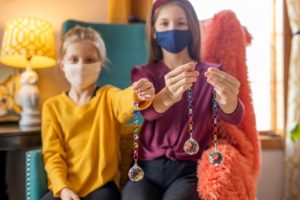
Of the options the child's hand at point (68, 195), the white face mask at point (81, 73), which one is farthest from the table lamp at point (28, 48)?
the child's hand at point (68, 195)

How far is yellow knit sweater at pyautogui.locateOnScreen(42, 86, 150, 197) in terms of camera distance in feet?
3.28

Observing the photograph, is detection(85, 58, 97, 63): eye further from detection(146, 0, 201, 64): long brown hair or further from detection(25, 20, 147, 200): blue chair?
Answer: detection(25, 20, 147, 200): blue chair

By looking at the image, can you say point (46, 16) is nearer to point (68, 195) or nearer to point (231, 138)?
point (68, 195)

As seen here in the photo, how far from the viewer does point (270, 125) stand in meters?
1.87

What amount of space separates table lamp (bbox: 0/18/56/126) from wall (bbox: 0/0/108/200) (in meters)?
0.22

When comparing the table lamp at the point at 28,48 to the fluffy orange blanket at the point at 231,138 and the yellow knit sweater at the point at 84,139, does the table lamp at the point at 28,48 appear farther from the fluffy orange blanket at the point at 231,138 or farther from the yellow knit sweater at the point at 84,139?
the fluffy orange blanket at the point at 231,138

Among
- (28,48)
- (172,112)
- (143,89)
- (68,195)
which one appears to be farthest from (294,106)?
(28,48)

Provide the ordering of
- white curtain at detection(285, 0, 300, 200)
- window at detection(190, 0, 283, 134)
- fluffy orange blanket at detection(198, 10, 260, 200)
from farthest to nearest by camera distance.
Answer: window at detection(190, 0, 283, 134), white curtain at detection(285, 0, 300, 200), fluffy orange blanket at detection(198, 10, 260, 200)

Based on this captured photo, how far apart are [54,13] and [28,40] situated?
0.36m

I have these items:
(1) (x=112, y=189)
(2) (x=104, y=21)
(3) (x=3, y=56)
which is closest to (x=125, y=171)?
(1) (x=112, y=189)

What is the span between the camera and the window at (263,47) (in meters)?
1.79

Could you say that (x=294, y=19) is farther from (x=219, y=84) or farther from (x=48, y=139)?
(x=48, y=139)

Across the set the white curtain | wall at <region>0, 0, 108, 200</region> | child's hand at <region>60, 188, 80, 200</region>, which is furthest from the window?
child's hand at <region>60, 188, 80, 200</region>

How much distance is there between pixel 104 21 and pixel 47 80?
445mm
